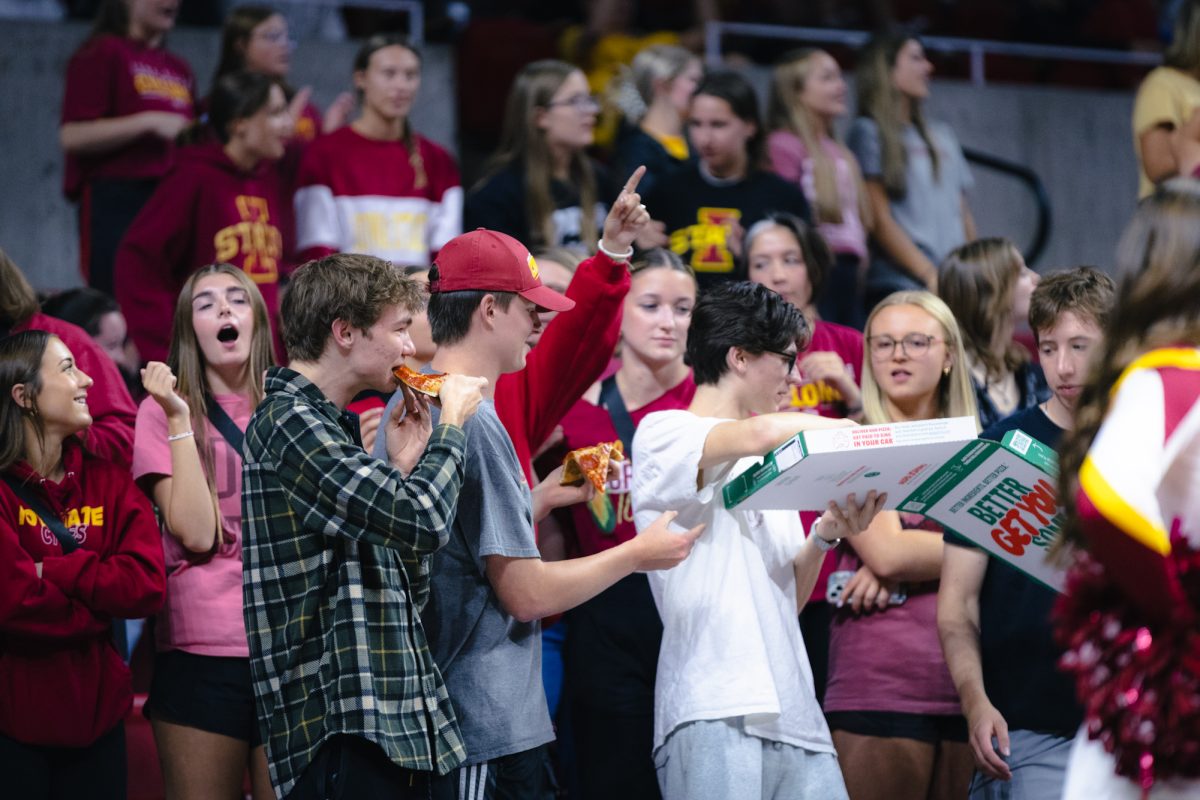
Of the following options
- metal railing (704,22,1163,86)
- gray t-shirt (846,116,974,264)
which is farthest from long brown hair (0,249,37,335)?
metal railing (704,22,1163,86)

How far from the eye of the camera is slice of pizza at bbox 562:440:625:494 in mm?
3334

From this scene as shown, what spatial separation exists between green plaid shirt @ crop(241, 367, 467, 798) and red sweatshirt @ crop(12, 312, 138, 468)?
118 centimetres

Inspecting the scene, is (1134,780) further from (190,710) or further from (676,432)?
(190,710)

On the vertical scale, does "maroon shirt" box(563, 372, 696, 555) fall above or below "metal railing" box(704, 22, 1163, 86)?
below

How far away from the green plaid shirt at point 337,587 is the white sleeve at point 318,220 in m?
2.90

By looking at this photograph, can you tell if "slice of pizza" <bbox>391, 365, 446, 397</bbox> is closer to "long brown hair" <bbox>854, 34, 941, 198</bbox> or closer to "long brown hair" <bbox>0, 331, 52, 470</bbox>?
"long brown hair" <bbox>0, 331, 52, 470</bbox>

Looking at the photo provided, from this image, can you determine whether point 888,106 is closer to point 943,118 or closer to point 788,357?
point 943,118

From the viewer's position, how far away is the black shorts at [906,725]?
12.1 ft

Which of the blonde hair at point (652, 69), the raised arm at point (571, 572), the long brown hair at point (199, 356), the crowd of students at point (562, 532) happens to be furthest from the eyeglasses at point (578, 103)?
the raised arm at point (571, 572)

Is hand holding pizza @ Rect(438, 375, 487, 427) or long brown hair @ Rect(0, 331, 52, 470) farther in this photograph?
long brown hair @ Rect(0, 331, 52, 470)

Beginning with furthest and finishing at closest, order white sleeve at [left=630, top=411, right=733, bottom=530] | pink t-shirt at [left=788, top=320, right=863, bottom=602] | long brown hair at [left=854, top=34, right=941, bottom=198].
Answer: long brown hair at [left=854, top=34, right=941, bottom=198] < pink t-shirt at [left=788, top=320, right=863, bottom=602] < white sleeve at [left=630, top=411, right=733, bottom=530]

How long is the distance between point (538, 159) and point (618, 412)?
1.82 m

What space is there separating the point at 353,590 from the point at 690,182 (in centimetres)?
332

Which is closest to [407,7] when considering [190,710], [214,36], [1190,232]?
[214,36]
